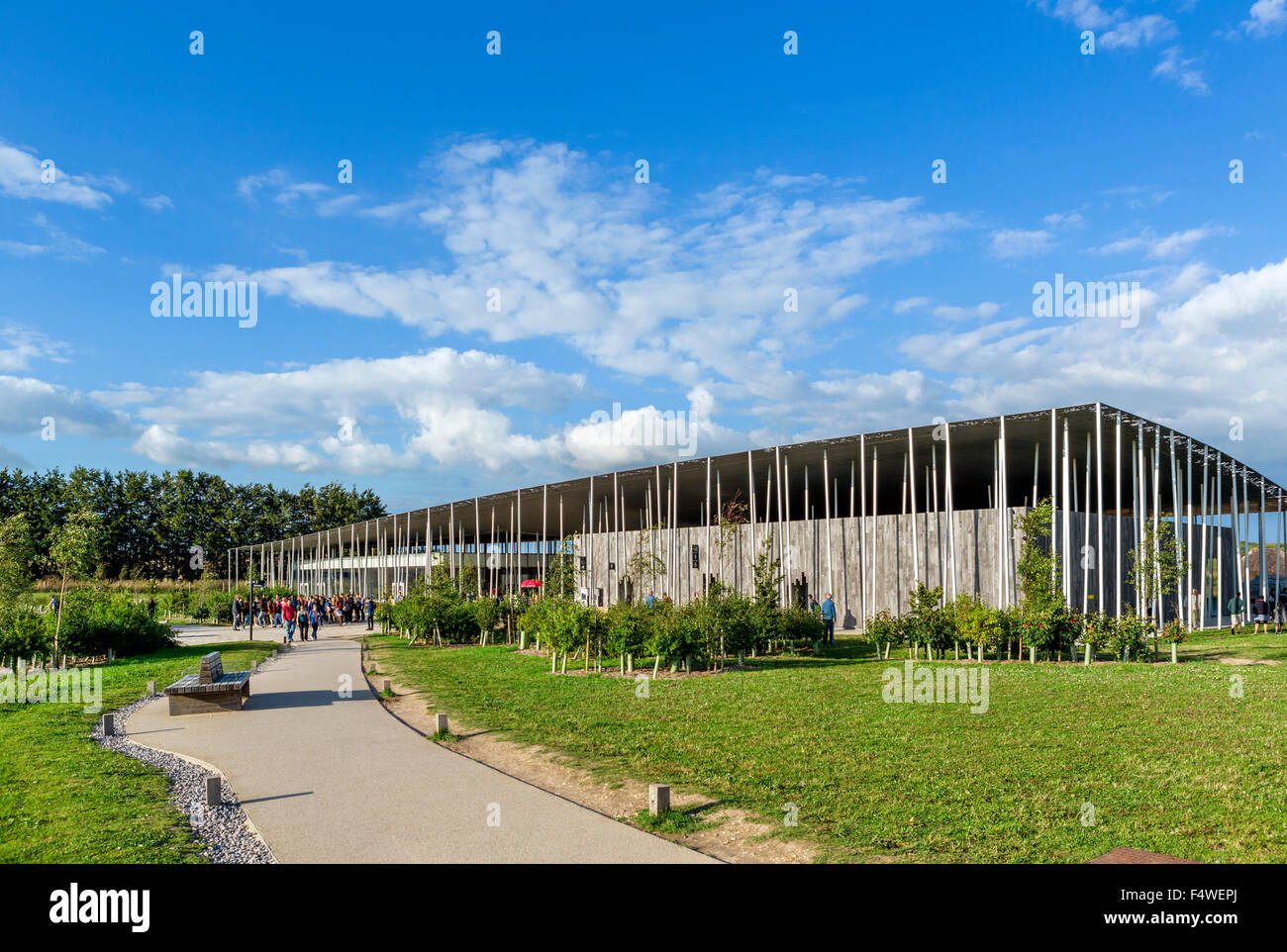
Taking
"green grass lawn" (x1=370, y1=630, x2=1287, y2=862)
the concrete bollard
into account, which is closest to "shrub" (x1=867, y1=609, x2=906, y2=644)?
"green grass lawn" (x1=370, y1=630, x2=1287, y2=862)

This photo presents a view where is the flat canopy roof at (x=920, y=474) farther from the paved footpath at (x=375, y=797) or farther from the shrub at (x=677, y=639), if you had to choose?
the paved footpath at (x=375, y=797)

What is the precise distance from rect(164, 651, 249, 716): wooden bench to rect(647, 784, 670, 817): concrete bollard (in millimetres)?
9261

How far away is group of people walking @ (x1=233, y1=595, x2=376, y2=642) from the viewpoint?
98.3 feet

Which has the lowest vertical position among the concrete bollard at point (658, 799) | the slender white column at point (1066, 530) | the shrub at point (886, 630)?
the shrub at point (886, 630)

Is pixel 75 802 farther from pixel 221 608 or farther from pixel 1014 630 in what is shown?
pixel 221 608

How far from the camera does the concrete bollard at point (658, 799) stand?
6.73 m

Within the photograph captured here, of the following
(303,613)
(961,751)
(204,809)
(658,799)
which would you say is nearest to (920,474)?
(303,613)

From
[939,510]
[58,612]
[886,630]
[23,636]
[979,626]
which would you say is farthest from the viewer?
[939,510]

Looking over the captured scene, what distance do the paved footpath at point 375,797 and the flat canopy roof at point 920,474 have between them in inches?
706

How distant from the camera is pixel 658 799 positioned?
672cm

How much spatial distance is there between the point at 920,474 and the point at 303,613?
26.5 metres

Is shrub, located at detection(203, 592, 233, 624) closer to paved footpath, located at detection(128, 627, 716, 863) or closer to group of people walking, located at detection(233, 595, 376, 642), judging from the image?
group of people walking, located at detection(233, 595, 376, 642)

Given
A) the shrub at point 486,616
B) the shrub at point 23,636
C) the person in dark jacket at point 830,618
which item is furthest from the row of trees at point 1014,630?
the shrub at point 23,636
